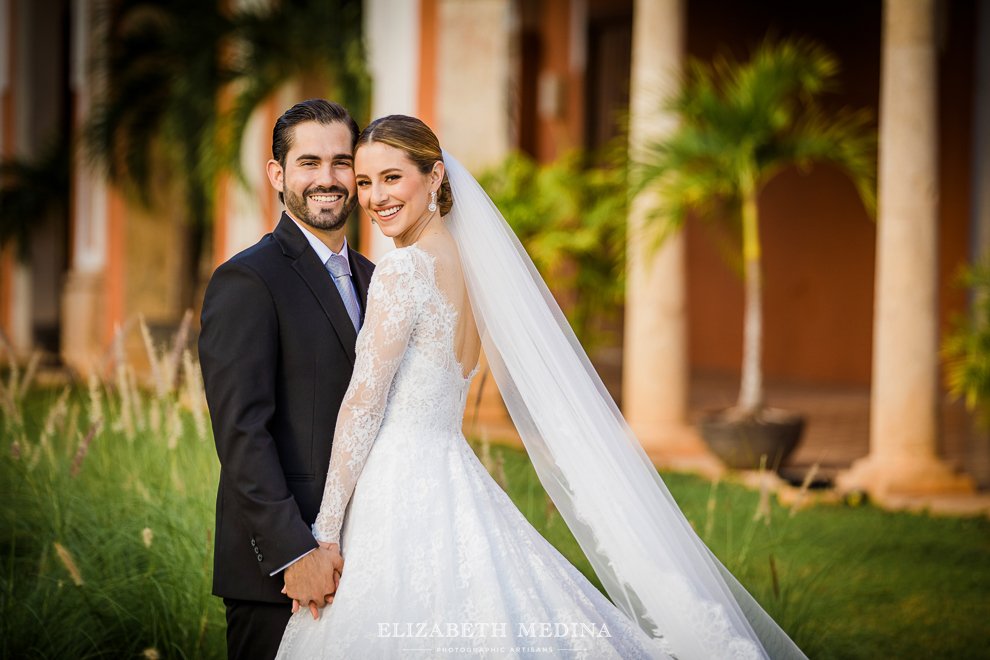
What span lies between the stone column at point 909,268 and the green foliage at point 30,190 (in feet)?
38.9

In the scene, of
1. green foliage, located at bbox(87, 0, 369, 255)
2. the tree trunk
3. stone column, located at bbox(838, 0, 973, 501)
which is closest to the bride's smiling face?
the tree trunk

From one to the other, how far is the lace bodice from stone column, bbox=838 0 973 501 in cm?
460

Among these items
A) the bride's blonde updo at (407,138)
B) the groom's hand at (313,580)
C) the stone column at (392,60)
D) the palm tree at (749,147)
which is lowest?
the groom's hand at (313,580)

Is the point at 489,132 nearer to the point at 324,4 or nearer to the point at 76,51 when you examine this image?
the point at 324,4

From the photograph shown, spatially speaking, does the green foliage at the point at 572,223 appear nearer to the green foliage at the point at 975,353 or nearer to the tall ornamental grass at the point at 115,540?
the green foliage at the point at 975,353

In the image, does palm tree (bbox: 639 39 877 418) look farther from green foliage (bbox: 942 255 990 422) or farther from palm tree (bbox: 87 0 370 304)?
palm tree (bbox: 87 0 370 304)

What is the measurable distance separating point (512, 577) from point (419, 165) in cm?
100

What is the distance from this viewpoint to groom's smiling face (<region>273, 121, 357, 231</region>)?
211 cm

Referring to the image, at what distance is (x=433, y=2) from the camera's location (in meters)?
8.02

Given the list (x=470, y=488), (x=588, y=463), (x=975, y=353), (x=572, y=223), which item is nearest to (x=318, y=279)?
(x=470, y=488)

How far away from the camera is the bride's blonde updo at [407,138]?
6.79 ft

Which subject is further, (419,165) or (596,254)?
(596,254)

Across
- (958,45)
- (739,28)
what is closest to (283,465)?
(958,45)

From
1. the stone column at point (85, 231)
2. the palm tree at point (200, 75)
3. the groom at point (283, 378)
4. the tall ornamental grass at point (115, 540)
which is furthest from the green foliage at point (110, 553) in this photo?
the stone column at point (85, 231)
